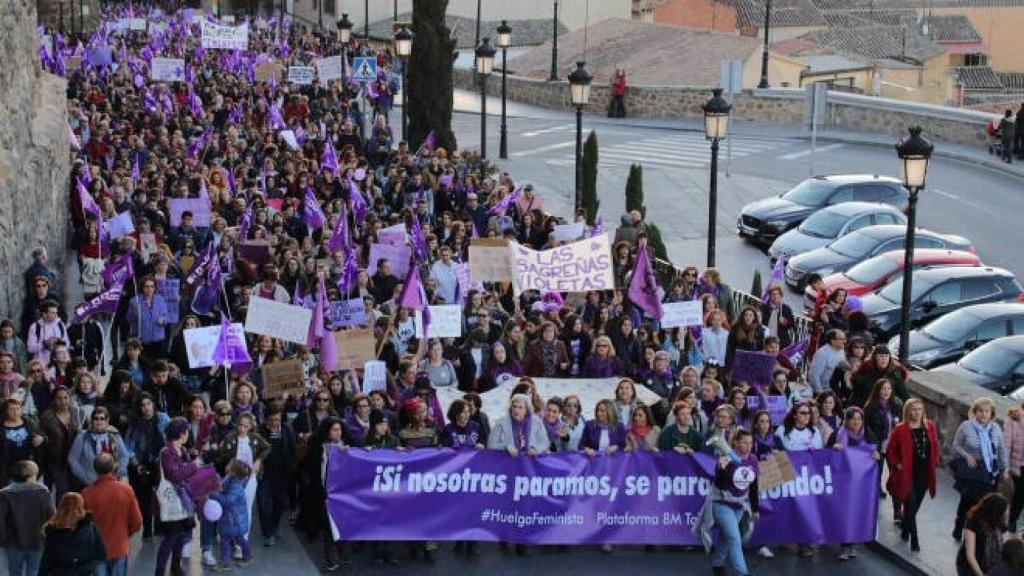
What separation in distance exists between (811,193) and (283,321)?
A: 17462mm

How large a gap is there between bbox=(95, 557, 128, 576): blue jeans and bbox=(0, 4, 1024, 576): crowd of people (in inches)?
0.7

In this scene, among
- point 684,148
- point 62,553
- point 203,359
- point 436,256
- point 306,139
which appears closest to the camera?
point 62,553

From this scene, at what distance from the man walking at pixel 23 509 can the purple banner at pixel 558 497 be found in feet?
8.87

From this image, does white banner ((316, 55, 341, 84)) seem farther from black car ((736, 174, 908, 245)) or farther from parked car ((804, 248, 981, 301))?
parked car ((804, 248, 981, 301))

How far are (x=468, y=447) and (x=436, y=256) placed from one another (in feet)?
24.3

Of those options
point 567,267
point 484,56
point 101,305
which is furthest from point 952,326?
point 484,56

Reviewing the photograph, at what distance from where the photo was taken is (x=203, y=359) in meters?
15.7

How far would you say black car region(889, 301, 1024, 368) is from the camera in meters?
21.1

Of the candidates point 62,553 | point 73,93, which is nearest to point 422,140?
point 73,93

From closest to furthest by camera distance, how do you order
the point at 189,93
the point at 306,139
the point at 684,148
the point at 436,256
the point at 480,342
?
the point at 480,342, the point at 436,256, the point at 306,139, the point at 189,93, the point at 684,148

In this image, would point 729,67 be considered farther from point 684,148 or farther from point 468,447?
point 468,447

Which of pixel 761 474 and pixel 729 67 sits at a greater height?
pixel 729 67

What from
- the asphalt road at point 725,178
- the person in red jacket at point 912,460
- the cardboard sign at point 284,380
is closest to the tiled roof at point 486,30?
the asphalt road at point 725,178

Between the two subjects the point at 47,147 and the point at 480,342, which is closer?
the point at 480,342
